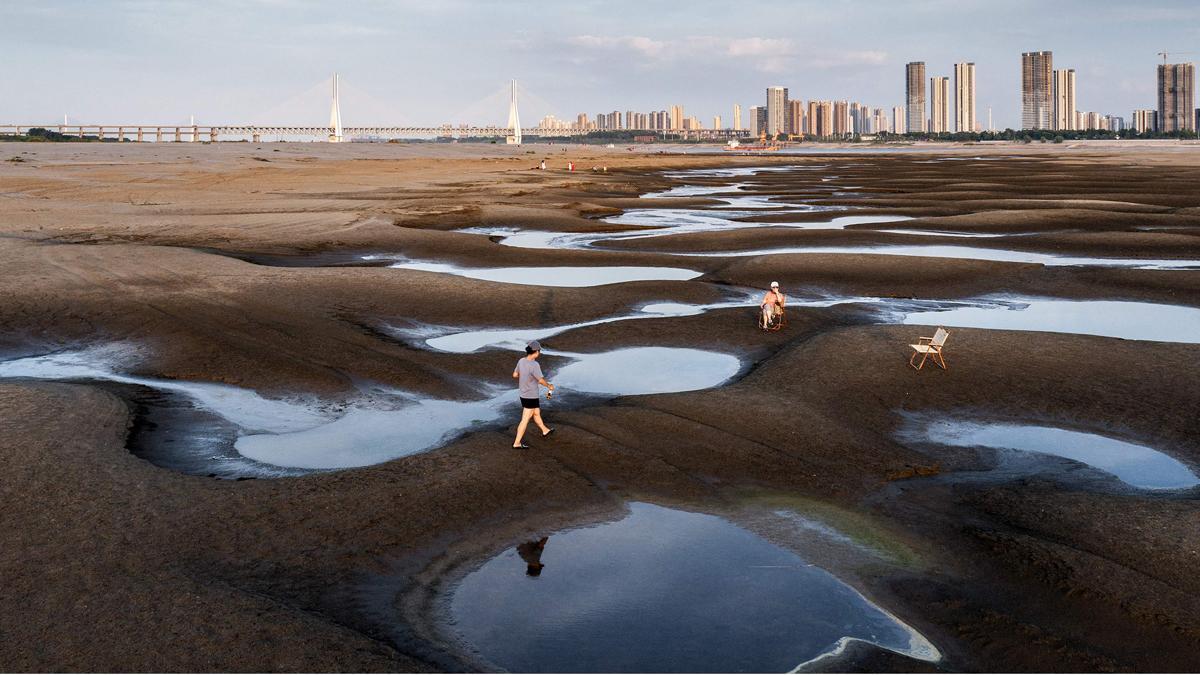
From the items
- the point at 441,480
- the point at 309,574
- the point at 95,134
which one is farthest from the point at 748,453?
the point at 95,134

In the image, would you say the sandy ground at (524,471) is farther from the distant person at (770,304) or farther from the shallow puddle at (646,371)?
the shallow puddle at (646,371)

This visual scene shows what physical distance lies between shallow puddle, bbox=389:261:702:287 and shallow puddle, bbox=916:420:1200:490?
53.9 ft

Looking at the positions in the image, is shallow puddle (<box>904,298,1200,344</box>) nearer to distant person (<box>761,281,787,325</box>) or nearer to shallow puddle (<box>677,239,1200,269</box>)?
distant person (<box>761,281,787,325</box>)

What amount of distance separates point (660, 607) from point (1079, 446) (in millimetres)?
8951

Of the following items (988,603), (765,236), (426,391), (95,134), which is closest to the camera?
(988,603)

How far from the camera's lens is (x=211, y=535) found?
41.0 ft

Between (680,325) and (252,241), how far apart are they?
70.7 feet

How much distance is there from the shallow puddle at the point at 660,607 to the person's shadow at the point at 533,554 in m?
0.01

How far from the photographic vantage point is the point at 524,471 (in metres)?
14.8

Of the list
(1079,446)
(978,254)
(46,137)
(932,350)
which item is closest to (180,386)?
(932,350)

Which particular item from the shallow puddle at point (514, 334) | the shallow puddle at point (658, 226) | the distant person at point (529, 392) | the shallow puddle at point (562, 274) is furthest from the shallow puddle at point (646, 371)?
the shallow puddle at point (658, 226)

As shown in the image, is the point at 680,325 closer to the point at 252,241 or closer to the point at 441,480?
the point at 441,480

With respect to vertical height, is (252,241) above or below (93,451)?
above

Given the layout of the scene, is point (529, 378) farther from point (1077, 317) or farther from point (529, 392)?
point (1077, 317)
